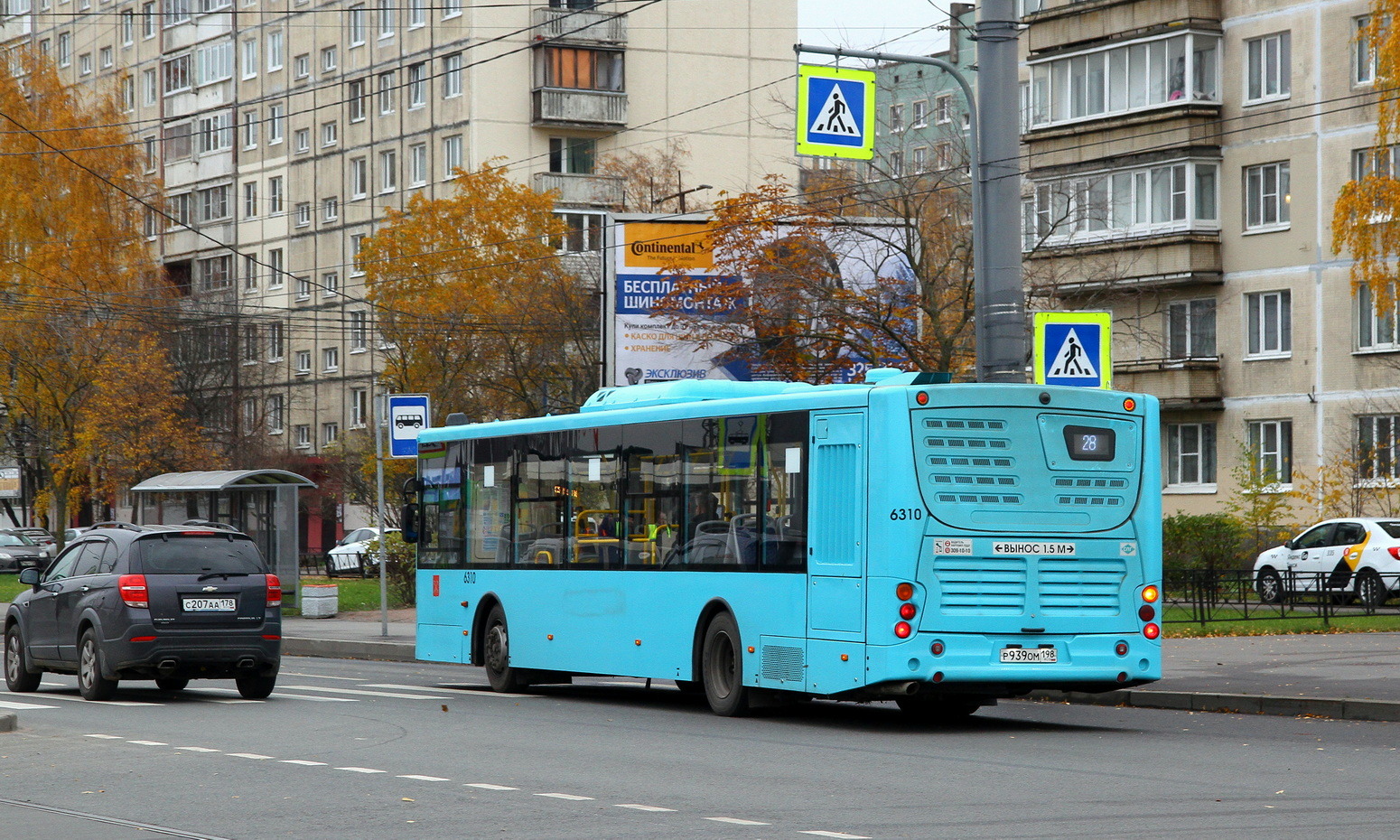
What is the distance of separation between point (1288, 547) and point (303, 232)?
161 ft

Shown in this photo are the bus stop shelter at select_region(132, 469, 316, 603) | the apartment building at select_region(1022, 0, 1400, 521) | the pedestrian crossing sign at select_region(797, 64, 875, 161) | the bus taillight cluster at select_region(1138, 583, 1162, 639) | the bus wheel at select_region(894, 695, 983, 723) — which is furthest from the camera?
the apartment building at select_region(1022, 0, 1400, 521)

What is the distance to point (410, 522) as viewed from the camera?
22.7 meters

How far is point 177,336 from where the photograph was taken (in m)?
71.6

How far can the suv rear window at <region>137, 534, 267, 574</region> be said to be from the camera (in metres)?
18.4

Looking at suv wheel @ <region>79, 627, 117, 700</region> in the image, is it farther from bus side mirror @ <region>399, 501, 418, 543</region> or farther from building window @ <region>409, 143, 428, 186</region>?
building window @ <region>409, 143, 428, 186</region>

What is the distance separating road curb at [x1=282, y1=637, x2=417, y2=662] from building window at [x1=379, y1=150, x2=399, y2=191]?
142 feet

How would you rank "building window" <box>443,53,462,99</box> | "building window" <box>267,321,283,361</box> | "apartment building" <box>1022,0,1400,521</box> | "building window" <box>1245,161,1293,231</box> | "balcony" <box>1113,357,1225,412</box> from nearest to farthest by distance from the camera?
1. "apartment building" <box>1022,0,1400,521</box>
2. "building window" <box>1245,161,1293,231</box>
3. "balcony" <box>1113,357,1225,412</box>
4. "building window" <box>443,53,462,99</box>
5. "building window" <box>267,321,283,361</box>

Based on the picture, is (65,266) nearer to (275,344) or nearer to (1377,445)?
(275,344)

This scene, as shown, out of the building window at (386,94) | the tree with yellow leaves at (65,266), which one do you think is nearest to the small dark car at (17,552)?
the tree with yellow leaves at (65,266)

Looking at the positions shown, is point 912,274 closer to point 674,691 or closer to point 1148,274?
point 1148,274

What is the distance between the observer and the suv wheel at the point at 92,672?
60.6 feet

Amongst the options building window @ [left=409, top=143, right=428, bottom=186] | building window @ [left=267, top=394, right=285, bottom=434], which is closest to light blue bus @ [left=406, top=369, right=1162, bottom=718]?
building window @ [left=409, top=143, right=428, bottom=186]

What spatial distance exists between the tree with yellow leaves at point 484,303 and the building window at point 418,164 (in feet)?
43.3

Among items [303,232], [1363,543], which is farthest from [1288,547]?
[303,232]
